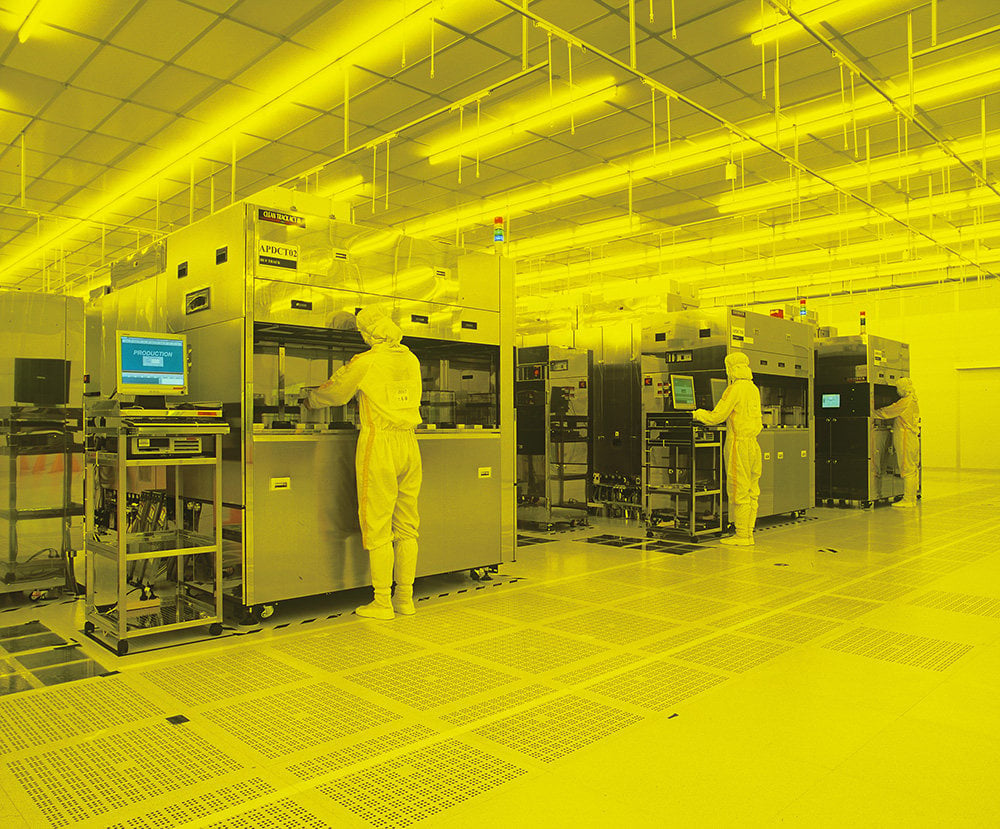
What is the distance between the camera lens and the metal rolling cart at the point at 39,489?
4.62 meters

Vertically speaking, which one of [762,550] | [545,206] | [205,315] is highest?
[545,206]

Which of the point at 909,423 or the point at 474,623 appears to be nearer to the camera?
the point at 474,623

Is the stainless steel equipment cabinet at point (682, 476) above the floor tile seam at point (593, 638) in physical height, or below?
above

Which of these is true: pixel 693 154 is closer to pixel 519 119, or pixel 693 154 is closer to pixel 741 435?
pixel 519 119

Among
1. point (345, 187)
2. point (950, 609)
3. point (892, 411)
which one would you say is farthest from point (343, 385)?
point (892, 411)

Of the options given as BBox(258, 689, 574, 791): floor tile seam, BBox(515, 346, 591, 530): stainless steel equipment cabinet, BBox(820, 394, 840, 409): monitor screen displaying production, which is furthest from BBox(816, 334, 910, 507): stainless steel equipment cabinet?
BBox(258, 689, 574, 791): floor tile seam

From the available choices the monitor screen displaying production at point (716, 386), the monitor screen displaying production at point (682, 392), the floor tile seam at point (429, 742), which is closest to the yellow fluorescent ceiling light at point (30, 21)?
the floor tile seam at point (429, 742)

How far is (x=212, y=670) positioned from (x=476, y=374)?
271cm

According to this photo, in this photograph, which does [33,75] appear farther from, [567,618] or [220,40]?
[567,618]

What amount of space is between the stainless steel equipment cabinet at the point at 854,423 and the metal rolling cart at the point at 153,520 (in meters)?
8.31

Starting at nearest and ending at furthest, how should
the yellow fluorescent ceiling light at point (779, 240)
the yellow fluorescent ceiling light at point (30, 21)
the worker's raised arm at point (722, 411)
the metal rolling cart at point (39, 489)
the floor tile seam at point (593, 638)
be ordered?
the floor tile seam at point (593, 638), the metal rolling cart at point (39, 489), the yellow fluorescent ceiling light at point (30, 21), the worker's raised arm at point (722, 411), the yellow fluorescent ceiling light at point (779, 240)

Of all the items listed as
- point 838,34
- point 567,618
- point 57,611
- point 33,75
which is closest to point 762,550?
point 567,618

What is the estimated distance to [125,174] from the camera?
8844 mm

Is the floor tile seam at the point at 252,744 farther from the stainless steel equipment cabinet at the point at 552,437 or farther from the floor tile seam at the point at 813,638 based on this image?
the stainless steel equipment cabinet at the point at 552,437
